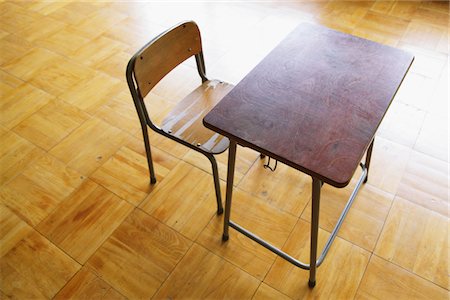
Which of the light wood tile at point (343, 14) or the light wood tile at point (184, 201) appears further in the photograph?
the light wood tile at point (343, 14)

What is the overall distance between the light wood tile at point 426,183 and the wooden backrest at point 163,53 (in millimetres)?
1158

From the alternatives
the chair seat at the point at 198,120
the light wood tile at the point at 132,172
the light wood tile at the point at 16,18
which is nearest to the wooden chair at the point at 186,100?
the chair seat at the point at 198,120

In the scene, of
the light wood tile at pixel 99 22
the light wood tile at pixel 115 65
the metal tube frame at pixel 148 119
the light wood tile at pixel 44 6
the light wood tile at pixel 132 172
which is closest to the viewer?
the metal tube frame at pixel 148 119

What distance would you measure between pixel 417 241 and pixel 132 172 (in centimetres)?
131

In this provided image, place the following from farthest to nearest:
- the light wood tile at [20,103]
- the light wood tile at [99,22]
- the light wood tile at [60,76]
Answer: the light wood tile at [99,22] → the light wood tile at [60,76] → the light wood tile at [20,103]

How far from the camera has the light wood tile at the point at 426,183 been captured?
1.67 metres

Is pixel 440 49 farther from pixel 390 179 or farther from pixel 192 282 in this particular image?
pixel 192 282

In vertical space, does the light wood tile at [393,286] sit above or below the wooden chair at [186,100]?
below

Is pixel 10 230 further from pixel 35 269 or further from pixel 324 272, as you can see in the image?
pixel 324 272

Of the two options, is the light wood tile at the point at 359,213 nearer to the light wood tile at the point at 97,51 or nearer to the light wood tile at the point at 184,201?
the light wood tile at the point at 184,201

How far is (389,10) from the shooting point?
114 inches

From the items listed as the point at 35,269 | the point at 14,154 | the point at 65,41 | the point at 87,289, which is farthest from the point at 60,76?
the point at 87,289

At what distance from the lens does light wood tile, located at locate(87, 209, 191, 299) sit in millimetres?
1414

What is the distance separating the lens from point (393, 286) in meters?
1.40
